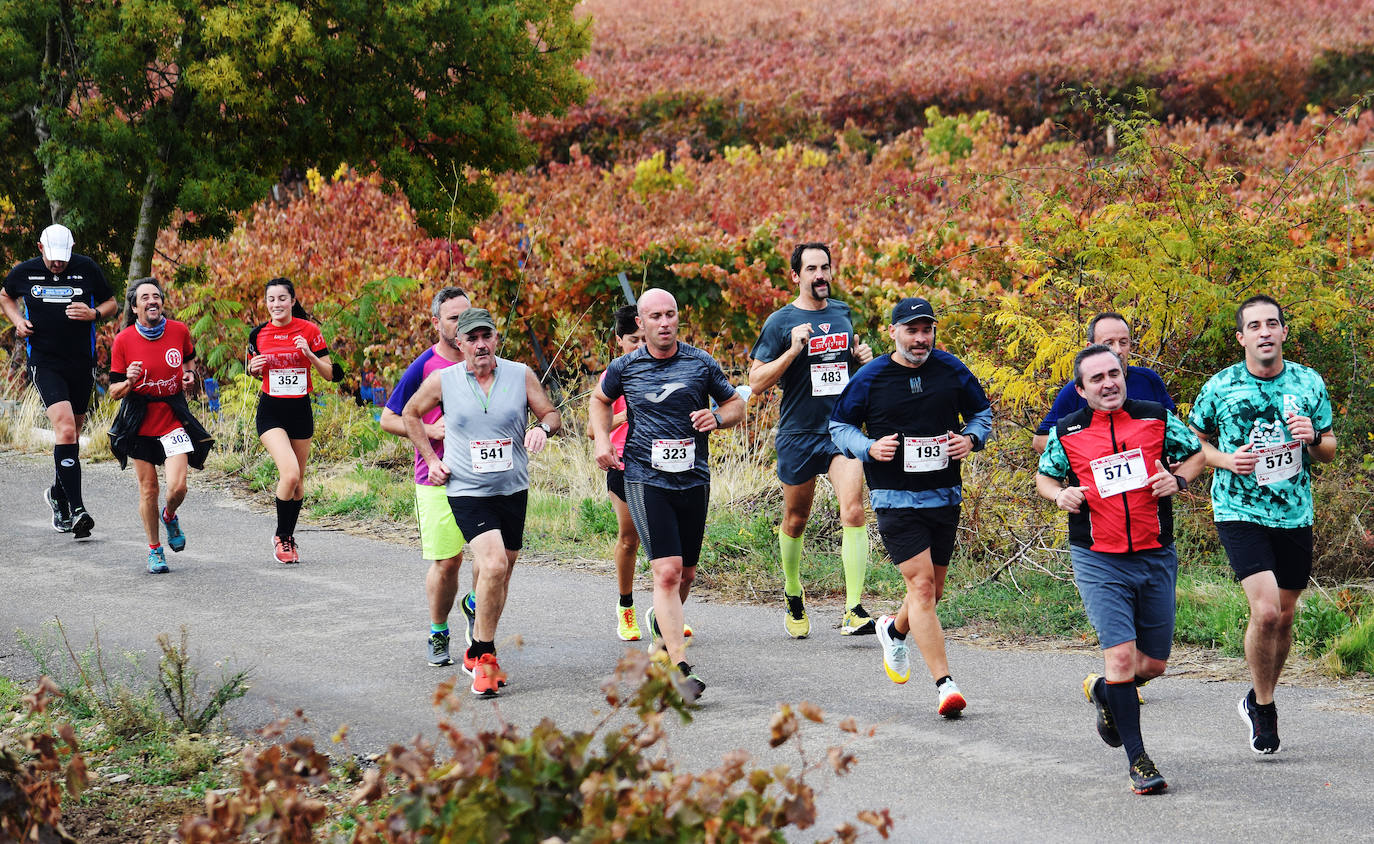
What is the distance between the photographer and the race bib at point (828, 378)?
794cm

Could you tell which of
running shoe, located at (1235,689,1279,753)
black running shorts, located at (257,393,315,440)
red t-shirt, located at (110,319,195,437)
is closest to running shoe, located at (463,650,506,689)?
running shoe, located at (1235,689,1279,753)

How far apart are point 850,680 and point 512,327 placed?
868cm

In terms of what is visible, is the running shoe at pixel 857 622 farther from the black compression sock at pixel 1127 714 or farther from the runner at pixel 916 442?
the black compression sock at pixel 1127 714

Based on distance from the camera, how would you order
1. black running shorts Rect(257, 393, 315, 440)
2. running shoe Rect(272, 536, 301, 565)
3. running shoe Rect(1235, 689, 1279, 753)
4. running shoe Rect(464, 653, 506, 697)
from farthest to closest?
running shoe Rect(272, 536, 301, 565)
black running shorts Rect(257, 393, 315, 440)
running shoe Rect(464, 653, 506, 697)
running shoe Rect(1235, 689, 1279, 753)

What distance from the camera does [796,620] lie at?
7.93 metres

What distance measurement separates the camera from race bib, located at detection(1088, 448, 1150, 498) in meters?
5.49

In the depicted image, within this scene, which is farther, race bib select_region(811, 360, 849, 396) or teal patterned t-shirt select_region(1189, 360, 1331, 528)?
race bib select_region(811, 360, 849, 396)

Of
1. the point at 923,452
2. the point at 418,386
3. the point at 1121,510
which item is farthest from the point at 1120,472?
the point at 418,386

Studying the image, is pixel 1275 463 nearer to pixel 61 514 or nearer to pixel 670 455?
pixel 670 455

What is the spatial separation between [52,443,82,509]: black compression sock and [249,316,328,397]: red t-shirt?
67.2 inches

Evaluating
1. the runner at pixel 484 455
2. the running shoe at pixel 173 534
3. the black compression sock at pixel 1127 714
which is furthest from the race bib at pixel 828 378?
the running shoe at pixel 173 534

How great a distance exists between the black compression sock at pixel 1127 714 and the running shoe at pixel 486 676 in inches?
111

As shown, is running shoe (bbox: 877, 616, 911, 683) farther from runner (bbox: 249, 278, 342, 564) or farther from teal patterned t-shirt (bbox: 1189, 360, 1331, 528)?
runner (bbox: 249, 278, 342, 564)

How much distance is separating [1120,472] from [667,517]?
2184mm
